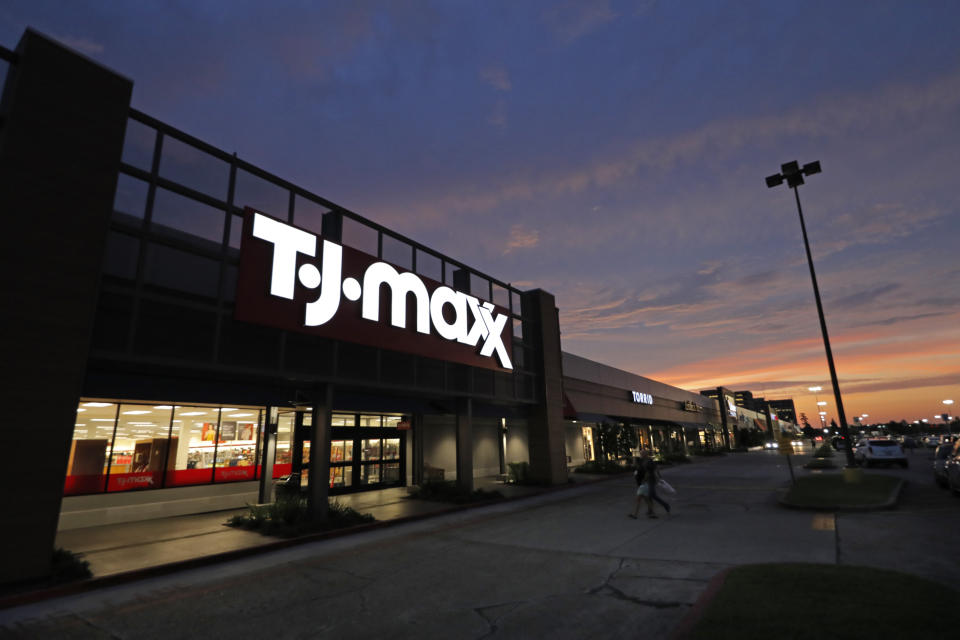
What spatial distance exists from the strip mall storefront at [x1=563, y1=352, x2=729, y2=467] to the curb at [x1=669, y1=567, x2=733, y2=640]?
2161 cm

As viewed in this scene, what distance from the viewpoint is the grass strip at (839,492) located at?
1386 cm

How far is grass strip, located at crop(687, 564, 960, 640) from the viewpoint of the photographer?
4.83 m

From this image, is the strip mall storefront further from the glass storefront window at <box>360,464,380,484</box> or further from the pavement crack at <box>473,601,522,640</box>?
the pavement crack at <box>473,601,522,640</box>

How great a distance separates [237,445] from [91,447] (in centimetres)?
453

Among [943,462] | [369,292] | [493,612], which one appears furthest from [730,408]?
[493,612]

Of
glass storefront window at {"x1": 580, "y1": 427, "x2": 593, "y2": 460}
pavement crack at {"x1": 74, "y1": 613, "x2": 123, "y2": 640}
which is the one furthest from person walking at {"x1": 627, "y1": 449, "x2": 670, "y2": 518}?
glass storefront window at {"x1": 580, "y1": 427, "x2": 593, "y2": 460}

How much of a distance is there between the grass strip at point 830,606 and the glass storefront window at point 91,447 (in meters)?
16.5

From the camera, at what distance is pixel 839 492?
15.6m

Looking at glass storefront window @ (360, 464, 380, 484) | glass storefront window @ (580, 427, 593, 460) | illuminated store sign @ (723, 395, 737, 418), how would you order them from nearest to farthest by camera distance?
glass storefront window @ (360, 464, 380, 484), glass storefront window @ (580, 427, 593, 460), illuminated store sign @ (723, 395, 737, 418)

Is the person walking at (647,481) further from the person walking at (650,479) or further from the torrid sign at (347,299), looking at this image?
the torrid sign at (347,299)

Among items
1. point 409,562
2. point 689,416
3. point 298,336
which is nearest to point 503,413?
point 298,336

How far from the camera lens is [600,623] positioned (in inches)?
243

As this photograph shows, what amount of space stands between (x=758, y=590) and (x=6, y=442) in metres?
12.2

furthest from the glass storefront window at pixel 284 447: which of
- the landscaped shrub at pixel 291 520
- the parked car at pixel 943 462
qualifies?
the parked car at pixel 943 462
